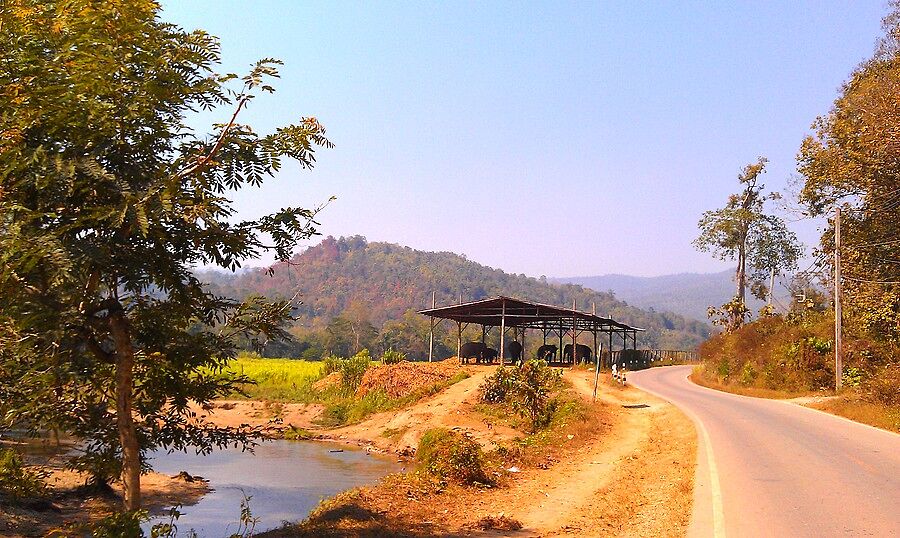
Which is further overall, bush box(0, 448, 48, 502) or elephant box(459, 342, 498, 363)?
elephant box(459, 342, 498, 363)

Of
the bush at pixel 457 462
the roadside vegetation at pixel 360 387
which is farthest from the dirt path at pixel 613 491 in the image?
the roadside vegetation at pixel 360 387

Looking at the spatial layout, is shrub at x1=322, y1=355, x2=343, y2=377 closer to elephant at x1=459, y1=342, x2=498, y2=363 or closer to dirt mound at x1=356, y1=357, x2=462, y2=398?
dirt mound at x1=356, y1=357, x2=462, y2=398

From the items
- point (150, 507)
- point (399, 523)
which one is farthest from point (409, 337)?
point (399, 523)

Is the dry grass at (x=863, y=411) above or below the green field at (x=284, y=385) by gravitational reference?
above

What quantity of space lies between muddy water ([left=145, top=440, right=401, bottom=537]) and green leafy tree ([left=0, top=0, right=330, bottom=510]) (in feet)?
27.2

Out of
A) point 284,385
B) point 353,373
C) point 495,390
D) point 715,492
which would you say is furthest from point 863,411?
point 284,385

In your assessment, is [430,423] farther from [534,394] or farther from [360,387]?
[360,387]

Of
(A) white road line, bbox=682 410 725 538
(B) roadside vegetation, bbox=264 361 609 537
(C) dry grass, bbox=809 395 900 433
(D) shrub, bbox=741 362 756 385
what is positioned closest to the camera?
(A) white road line, bbox=682 410 725 538

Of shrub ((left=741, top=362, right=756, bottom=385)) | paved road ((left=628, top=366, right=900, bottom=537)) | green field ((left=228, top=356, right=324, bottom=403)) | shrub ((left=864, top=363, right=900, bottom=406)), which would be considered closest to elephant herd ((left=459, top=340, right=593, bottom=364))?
green field ((left=228, top=356, right=324, bottom=403))

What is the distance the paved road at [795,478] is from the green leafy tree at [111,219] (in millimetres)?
6593

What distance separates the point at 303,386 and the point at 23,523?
33.1 m

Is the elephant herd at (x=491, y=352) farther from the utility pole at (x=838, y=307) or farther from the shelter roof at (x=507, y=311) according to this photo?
the utility pole at (x=838, y=307)

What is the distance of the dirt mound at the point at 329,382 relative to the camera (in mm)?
44725

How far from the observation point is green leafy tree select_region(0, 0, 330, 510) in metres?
6.97
